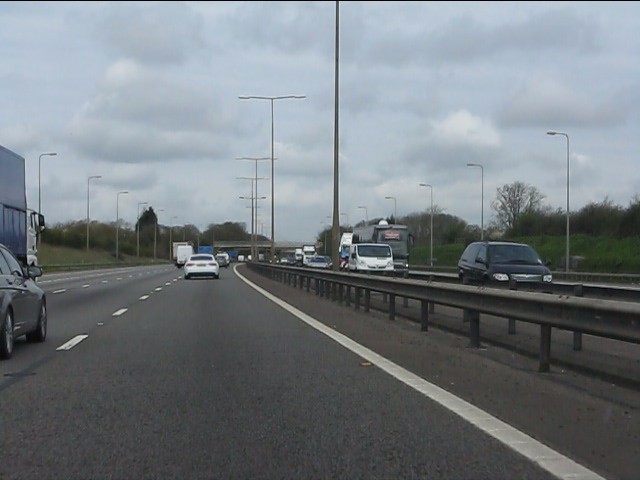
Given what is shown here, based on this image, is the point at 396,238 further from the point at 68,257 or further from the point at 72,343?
the point at 68,257

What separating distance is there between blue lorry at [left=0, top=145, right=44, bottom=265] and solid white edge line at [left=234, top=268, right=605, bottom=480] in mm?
15680

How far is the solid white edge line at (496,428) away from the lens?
245 inches

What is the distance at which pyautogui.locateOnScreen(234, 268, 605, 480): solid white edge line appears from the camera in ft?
20.4

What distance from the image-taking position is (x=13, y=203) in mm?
26531

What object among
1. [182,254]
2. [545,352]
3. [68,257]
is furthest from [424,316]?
[68,257]

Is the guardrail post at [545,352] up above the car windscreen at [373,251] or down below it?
below

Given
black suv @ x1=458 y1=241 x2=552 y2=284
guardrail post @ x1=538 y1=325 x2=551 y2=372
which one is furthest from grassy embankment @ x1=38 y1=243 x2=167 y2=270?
guardrail post @ x1=538 y1=325 x2=551 y2=372

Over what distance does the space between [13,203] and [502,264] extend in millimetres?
13888

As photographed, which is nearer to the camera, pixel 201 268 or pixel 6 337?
pixel 6 337

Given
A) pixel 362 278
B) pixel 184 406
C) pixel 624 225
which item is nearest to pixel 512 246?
pixel 362 278

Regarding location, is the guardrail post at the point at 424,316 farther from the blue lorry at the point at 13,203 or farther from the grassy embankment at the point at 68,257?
the grassy embankment at the point at 68,257

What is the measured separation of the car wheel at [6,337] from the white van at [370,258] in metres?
30.6

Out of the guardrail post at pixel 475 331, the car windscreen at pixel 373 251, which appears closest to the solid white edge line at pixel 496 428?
the guardrail post at pixel 475 331

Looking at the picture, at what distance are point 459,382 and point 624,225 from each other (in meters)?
43.4
